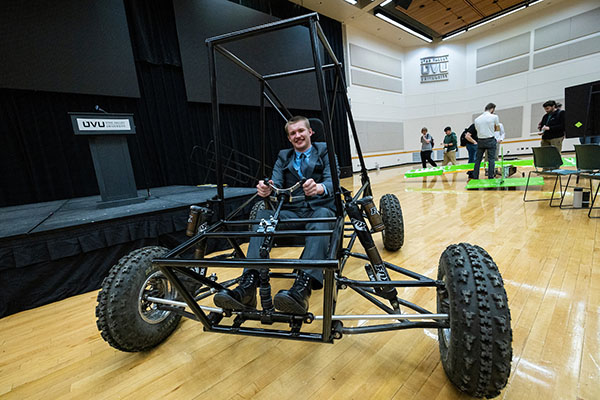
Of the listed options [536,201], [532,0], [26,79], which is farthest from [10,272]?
[532,0]

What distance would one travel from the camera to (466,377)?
2.97ft

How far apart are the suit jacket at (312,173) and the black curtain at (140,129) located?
230 centimetres

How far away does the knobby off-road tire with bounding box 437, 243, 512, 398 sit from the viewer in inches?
34.4

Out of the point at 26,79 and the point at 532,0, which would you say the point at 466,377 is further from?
the point at 532,0

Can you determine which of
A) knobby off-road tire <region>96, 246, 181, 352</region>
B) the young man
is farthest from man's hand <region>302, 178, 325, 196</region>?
the young man

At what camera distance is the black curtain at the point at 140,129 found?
4.43 metres

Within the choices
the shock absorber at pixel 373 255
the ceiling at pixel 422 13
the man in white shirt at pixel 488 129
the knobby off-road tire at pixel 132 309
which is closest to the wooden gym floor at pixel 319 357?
the knobby off-road tire at pixel 132 309

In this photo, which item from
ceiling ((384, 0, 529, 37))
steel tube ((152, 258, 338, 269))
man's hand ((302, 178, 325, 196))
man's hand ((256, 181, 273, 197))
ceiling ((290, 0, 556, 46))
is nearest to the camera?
steel tube ((152, 258, 338, 269))

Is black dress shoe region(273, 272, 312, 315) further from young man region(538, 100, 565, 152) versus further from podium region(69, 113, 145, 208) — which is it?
young man region(538, 100, 565, 152)

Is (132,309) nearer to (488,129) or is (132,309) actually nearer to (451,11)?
(488,129)

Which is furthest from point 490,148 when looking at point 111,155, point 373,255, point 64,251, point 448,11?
point 448,11

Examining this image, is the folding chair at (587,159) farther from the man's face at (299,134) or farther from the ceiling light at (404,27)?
the ceiling light at (404,27)

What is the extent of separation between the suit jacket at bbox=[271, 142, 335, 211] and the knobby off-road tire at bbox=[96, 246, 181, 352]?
96 cm

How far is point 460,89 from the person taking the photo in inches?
552
